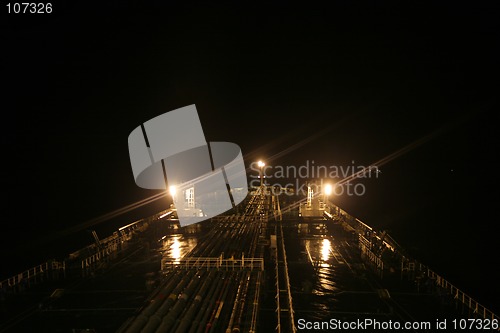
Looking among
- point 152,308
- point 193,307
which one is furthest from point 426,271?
point 152,308

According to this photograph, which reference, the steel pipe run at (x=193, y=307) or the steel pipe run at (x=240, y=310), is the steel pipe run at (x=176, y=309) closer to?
the steel pipe run at (x=193, y=307)

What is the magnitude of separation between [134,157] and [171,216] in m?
3.63

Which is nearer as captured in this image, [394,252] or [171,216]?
[394,252]

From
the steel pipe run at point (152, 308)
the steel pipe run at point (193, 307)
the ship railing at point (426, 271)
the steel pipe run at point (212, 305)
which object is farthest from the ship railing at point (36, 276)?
the ship railing at point (426, 271)

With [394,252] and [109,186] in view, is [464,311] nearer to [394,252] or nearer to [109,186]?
[394,252]

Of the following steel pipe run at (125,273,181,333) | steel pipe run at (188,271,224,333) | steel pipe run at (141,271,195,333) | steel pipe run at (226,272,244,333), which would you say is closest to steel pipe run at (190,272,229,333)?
steel pipe run at (188,271,224,333)

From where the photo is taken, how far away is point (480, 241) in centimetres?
3030

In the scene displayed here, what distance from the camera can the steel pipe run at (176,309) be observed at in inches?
240

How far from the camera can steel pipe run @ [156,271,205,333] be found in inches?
240

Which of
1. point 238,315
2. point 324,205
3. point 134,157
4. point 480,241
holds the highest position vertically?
point 134,157

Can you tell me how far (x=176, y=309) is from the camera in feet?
21.8

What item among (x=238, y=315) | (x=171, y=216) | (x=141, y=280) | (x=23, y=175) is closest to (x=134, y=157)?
(x=171, y=216)

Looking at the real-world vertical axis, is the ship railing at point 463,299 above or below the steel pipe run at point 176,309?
below

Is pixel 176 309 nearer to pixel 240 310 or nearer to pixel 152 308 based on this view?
pixel 152 308
